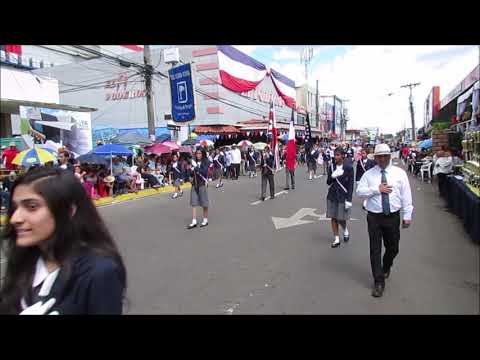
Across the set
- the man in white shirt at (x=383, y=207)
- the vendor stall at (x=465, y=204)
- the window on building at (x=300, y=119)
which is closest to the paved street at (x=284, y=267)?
the vendor stall at (x=465, y=204)

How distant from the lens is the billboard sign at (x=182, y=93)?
16.5 meters

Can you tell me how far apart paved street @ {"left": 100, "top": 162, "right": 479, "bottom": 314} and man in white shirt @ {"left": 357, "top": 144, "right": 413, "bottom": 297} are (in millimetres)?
419

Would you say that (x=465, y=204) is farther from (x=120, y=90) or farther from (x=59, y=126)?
(x=120, y=90)

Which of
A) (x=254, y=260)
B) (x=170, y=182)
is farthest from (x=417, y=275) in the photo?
(x=170, y=182)

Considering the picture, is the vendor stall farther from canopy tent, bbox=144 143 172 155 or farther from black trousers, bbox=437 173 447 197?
canopy tent, bbox=144 143 172 155

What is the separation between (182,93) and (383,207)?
14.1 meters

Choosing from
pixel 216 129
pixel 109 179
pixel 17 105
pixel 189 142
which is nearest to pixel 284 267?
pixel 109 179

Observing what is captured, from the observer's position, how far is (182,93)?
1681cm

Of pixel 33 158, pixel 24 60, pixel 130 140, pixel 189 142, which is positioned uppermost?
pixel 24 60

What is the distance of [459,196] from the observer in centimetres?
805

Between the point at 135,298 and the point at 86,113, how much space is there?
15209 mm

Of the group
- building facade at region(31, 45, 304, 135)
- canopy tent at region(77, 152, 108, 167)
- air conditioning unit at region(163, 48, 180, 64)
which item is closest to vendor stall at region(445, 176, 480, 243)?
canopy tent at region(77, 152, 108, 167)

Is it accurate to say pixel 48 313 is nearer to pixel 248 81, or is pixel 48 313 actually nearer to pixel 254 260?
pixel 254 260

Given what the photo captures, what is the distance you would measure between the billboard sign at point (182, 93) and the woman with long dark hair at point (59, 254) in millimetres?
15325
